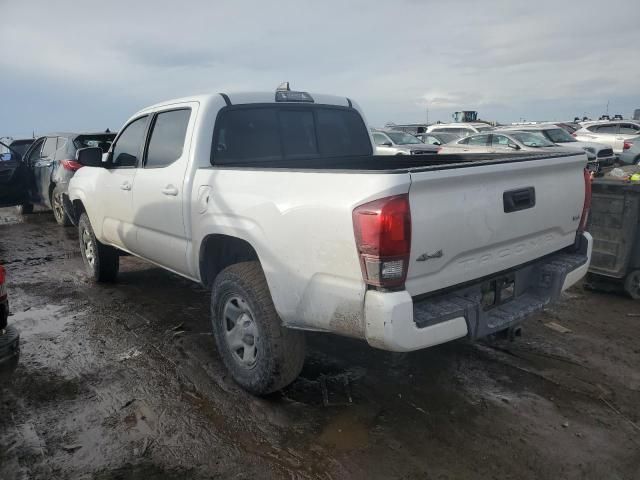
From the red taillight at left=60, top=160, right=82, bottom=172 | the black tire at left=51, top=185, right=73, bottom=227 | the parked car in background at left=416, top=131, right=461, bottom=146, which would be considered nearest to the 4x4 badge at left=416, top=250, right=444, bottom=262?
the red taillight at left=60, top=160, right=82, bottom=172

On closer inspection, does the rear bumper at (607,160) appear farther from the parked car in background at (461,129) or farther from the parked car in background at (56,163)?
the parked car in background at (56,163)

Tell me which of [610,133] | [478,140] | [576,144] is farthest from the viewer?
[610,133]

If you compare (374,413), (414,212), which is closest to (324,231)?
(414,212)

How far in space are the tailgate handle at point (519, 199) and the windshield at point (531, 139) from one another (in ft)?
43.2

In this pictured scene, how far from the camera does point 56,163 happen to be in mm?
9453

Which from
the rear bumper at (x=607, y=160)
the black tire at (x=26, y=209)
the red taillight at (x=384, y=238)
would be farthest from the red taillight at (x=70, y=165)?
the rear bumper at (x=607, y=160)

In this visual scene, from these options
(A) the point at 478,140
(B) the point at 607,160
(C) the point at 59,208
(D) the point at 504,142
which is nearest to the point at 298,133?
(C) the point at 59,208

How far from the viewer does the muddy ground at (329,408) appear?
2684 millimetres

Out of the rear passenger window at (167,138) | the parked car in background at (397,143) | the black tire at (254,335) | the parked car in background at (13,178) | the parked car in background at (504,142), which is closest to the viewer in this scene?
the black tire at (254,335)

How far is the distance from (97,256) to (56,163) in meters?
4.75

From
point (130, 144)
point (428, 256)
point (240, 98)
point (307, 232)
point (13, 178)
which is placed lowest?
point (13, 178)

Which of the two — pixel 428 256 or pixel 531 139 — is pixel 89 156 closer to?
pixel 428 256

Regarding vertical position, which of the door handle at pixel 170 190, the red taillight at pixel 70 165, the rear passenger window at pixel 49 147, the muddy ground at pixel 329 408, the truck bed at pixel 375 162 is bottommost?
the muddy ground at pixel 329 408

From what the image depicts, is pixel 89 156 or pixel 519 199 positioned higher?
pixel 89 156
